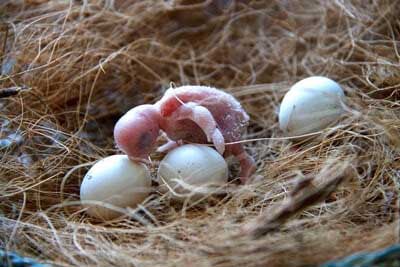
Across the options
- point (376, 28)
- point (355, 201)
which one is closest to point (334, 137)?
point (355, 201)

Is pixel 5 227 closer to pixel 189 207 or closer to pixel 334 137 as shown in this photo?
pixel 189 207

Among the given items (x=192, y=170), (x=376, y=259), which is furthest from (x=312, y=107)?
(x=376, y=259)

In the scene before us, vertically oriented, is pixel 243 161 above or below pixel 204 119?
below

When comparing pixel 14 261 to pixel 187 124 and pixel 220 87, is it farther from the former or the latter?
pixel 220 87

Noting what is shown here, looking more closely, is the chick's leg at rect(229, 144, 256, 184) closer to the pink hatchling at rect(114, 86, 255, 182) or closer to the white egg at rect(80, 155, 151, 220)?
the pink hatchling at rect(114, 86, 255, 182)

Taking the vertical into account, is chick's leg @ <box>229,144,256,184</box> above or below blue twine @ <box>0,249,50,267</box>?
below

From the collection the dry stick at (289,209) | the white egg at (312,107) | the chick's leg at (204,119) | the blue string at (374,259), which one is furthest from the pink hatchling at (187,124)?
the blue string at (374,259)

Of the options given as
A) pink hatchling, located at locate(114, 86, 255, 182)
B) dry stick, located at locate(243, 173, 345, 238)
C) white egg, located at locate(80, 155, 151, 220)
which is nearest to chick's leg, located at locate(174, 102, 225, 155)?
pink hatchling, located at locate(114, 86, 255, 182)

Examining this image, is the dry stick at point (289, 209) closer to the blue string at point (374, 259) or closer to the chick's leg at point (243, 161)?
the blue string at point (374, 259)
